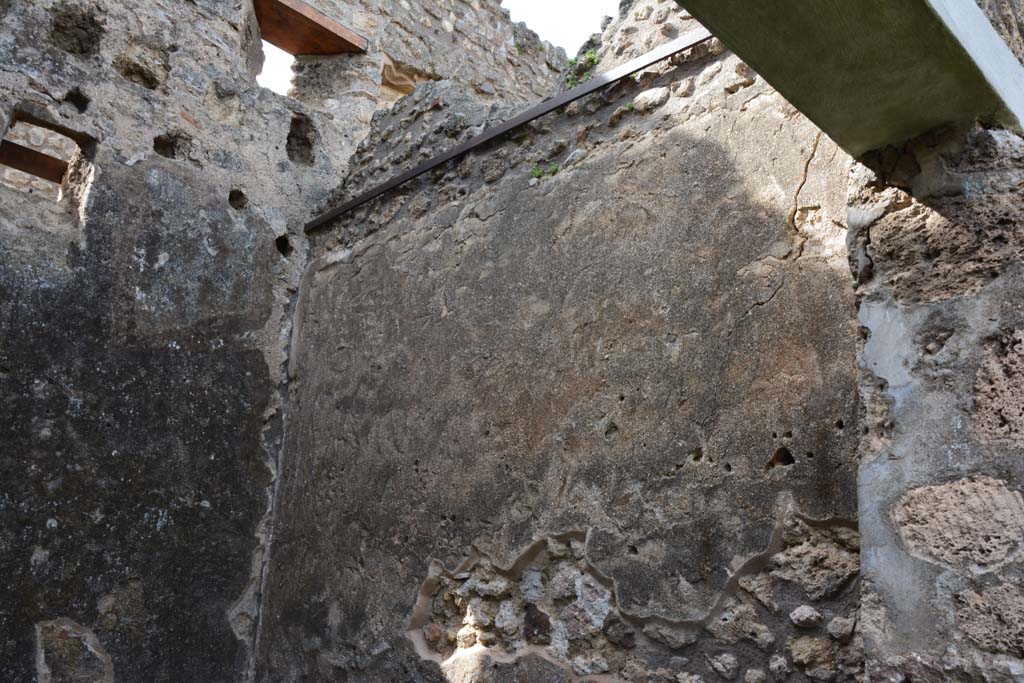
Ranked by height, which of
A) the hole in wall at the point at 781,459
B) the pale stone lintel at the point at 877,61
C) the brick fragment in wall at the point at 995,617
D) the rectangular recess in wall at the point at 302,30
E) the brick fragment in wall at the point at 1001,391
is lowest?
the brick fragment in wall at the point at 995,617

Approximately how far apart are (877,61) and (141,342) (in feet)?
9.80

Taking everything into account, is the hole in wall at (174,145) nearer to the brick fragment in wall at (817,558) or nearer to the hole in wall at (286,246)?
the hole in wall at (286,246)

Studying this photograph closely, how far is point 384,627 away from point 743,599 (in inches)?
57.1

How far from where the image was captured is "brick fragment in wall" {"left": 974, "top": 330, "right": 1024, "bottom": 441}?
147cm

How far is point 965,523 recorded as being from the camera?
149 cm

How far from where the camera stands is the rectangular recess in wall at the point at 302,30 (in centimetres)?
454

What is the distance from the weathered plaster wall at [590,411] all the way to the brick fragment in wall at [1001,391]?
54 centimetres

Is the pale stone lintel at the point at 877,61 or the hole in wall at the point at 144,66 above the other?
the hole in wall at the point at 144,66

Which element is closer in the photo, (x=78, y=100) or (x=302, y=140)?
(x=78, y=100)

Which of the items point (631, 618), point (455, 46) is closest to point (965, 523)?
point (631, 618)

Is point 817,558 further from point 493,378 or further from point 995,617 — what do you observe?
point 493,378

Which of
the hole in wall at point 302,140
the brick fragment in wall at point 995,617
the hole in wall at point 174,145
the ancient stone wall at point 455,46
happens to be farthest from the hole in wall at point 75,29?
the brick fragment in wall at point 995,617

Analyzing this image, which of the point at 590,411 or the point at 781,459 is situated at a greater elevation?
the point at 590,411

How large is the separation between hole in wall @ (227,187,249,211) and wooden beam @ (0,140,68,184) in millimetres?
670
